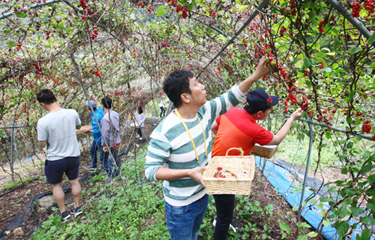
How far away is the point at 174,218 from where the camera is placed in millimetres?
1489

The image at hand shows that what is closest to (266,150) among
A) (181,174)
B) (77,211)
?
(181,174)

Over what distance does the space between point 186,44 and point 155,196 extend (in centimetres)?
276

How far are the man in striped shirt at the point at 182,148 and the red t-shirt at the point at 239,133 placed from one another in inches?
12.5

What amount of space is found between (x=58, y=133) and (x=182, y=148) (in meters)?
2.28

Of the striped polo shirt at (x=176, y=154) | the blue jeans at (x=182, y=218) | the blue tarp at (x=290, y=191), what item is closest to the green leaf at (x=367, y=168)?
the striped polo shirt at (x=176, y=154)

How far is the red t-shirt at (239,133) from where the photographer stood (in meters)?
1.73

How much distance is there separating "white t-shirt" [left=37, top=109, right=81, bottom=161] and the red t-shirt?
2246mm

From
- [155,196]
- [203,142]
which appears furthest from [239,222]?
[203,142]

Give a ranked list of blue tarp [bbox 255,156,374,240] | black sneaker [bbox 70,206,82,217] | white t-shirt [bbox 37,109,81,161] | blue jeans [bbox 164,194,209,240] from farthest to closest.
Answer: black sneaker [bbox 70,206,82,217] → white t-shirt [bbox 37,109,81,161] → blue tarp [bbox 255,156,374,240] → blue jeans [bbox 164,194,209,240]

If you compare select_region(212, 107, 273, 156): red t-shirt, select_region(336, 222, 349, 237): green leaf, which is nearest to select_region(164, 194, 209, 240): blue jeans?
select_region(212, 107, 273, 156): red t-shirt

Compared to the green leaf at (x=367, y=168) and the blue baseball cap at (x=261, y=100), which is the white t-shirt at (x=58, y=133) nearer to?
the blue baseball cap at (x=261, y=100)

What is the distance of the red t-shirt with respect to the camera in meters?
1.73

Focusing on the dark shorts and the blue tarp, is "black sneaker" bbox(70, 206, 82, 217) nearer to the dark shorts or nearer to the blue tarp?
the dark shorts

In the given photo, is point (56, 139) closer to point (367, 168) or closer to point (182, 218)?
point (182, 218)
